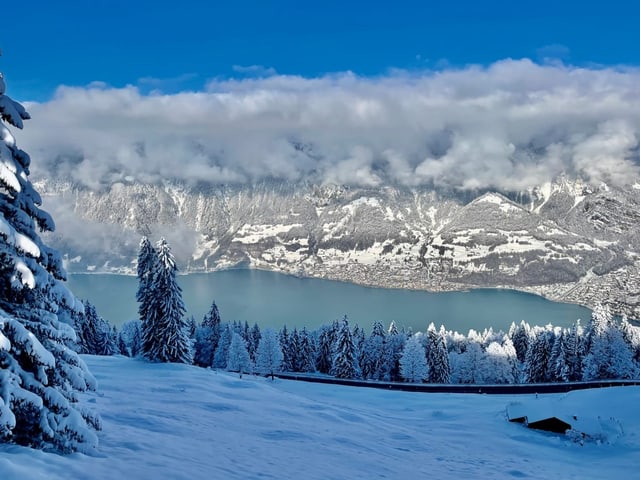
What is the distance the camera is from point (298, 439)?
19.0 meters

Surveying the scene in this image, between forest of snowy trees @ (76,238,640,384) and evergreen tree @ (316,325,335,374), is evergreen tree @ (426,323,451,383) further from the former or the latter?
evergreen tree @ (316,325,335,374)

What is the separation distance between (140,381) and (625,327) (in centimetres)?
7587

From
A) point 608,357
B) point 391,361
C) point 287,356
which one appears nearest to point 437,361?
point 391,361

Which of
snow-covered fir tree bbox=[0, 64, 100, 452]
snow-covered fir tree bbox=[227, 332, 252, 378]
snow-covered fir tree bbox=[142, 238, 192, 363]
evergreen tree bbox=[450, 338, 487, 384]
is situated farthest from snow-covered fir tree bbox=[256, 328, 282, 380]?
snow-covered fir tree bbox=[0, 64, 100, 452]

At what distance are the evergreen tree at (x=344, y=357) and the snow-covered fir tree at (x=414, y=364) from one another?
807 centimetres

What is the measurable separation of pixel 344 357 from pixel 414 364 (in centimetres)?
1127

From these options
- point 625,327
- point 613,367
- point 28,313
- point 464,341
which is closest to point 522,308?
point 464,341

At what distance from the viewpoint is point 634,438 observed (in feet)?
81.4

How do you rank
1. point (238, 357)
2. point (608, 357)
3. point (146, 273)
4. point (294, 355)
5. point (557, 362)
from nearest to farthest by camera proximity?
1. point (146, 273)
2. point (608, 357)
3. point (557, 362)
4. point (238, 357)
5. point (294, 355)

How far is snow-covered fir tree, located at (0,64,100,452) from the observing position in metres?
9.65

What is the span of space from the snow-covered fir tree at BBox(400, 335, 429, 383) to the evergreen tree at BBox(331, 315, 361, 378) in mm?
8070

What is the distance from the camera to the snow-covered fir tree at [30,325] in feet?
31.7

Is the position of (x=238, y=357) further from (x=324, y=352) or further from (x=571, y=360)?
(x=571, y=360)

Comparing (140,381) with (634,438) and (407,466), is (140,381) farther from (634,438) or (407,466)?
(634,438)
